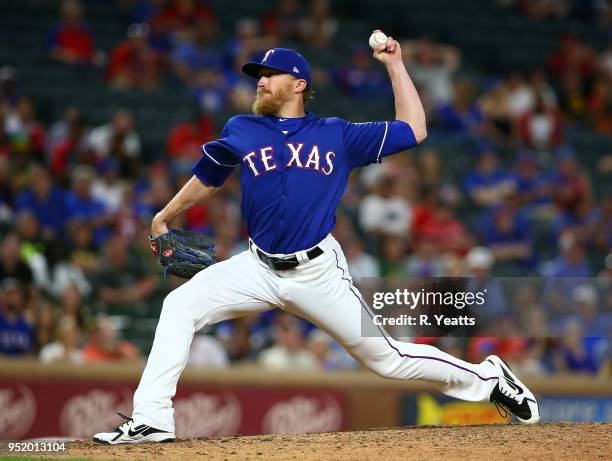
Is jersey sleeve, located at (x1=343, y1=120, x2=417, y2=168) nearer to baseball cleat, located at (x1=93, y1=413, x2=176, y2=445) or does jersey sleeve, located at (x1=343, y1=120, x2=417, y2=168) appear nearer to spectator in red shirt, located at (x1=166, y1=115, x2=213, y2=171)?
baseball cleat, located at (x1=93, y1=413, x2=176, y2=445)

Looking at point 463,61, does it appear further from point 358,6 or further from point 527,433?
point 527,433

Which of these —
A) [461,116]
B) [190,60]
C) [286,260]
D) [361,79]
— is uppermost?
[190,60]

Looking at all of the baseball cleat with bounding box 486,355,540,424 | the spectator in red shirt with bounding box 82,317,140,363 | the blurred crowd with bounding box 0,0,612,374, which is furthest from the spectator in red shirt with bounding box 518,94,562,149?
the baseball cleat with bounding box 486,355,540,424

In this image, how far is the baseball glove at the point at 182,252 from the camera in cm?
562

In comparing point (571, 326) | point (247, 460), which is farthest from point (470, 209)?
point (247, 460)

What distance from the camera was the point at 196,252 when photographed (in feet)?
18.7

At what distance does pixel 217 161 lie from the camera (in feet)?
18.0

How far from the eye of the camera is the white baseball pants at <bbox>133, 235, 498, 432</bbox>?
5.32 m

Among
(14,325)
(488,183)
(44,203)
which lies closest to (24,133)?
(44,203)

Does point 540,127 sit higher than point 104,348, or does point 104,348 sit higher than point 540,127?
point 540,127

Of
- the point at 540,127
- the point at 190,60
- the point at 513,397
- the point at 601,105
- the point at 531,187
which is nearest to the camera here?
the point at 513,397

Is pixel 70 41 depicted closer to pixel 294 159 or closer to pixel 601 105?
pixel 601 105

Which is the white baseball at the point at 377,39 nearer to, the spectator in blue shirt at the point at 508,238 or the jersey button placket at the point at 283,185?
the jersey button placket at the point at 283,185

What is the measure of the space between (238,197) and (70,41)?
3089 millimetres
